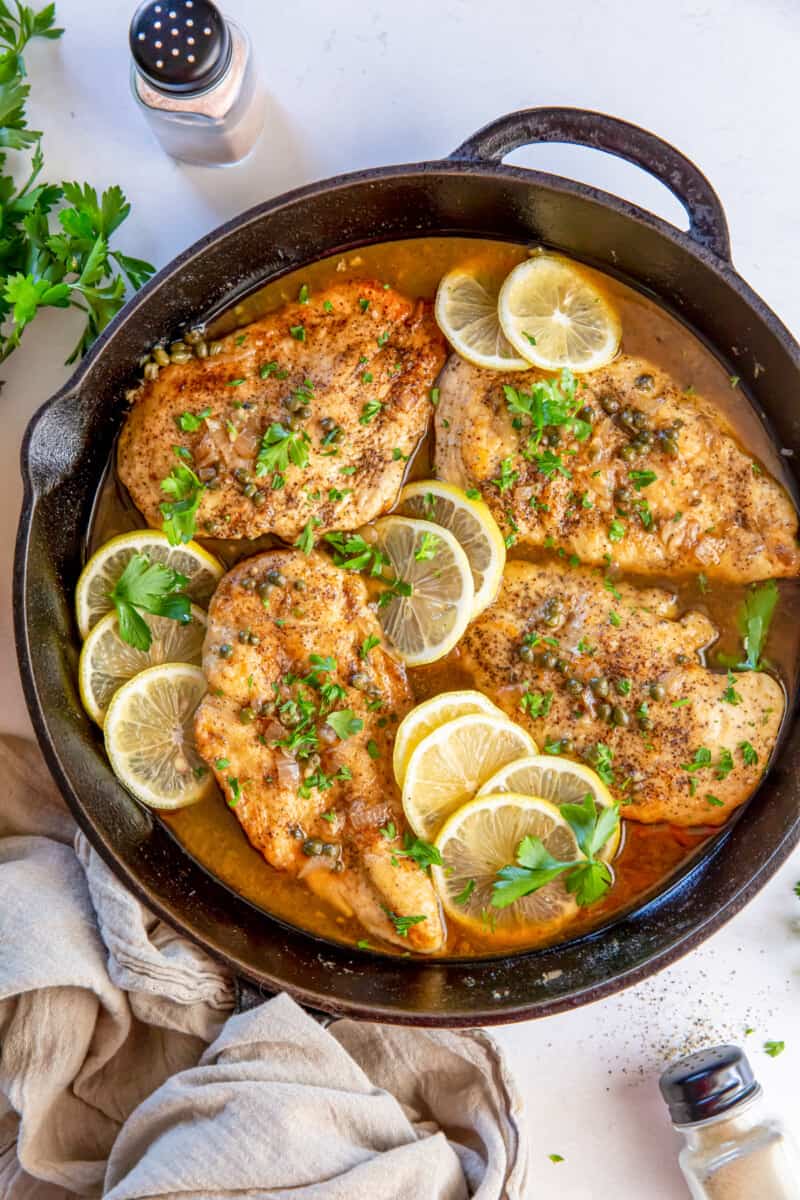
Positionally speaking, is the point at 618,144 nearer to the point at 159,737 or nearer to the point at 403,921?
the point at 159,737

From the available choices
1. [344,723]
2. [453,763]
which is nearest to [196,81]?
[344,723]

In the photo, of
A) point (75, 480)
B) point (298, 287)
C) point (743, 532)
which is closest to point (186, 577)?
point (75, 480)

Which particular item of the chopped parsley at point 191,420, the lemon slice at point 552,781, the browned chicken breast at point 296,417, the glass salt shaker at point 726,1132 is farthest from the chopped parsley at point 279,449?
the glass salt shaker at point 726,1132

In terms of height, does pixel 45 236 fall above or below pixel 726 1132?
above

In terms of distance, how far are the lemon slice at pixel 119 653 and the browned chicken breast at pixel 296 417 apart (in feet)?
0.97

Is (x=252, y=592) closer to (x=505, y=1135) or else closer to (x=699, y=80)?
(x=505, y=1135)

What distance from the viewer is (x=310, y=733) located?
3051 mm

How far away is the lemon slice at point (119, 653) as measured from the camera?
305cm

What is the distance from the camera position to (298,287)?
3.21m

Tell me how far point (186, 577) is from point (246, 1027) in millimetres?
1257

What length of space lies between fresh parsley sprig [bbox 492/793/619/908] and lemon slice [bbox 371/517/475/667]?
59 cm

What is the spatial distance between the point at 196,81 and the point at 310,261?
598mm

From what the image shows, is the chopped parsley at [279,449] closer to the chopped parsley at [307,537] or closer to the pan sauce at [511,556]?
the chopped parsley at [307,537]

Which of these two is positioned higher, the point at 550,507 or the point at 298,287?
the point at 298,287
